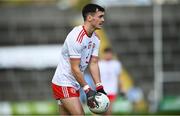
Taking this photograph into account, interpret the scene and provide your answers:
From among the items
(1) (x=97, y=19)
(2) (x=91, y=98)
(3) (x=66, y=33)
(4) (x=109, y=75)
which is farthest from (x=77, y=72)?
(3) (x=66, y=33)

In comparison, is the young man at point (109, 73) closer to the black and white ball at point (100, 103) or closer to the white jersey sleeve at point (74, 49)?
the black and white ball at point (100, 103)

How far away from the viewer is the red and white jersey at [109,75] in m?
15.3

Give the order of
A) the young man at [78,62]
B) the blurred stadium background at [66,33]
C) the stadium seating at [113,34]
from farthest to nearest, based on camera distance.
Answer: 1. the stadium seating at [113,34]
2. the blurred stadium background at [66,33]
3. the young man at [78,62]

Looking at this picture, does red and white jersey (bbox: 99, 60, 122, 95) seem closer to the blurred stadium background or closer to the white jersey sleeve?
the white jersey sleeve

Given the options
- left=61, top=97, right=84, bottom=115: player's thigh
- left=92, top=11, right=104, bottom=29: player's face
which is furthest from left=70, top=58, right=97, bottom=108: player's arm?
left=92, top=11, right=104, bottom=29: player's face

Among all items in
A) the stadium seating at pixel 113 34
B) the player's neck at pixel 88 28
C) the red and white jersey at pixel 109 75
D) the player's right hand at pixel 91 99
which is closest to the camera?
the player's right hand at pixel 91 99

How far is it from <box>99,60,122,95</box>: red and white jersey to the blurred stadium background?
11104 mm

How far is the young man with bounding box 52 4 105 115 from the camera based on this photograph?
923 cm

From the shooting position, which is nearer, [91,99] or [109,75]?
[91,99]

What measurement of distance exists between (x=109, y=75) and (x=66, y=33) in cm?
1334

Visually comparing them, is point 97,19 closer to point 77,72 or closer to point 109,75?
point 77,72

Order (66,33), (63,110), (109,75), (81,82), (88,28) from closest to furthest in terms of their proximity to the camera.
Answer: (81,82)
(88,28)
(63,110)
(109,75)
(66,33)

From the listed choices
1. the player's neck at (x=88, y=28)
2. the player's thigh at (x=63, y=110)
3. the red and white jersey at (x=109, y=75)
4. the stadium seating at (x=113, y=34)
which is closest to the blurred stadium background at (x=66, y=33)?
the stadium seating at (x=113, y=34)

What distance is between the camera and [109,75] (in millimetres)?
15461
